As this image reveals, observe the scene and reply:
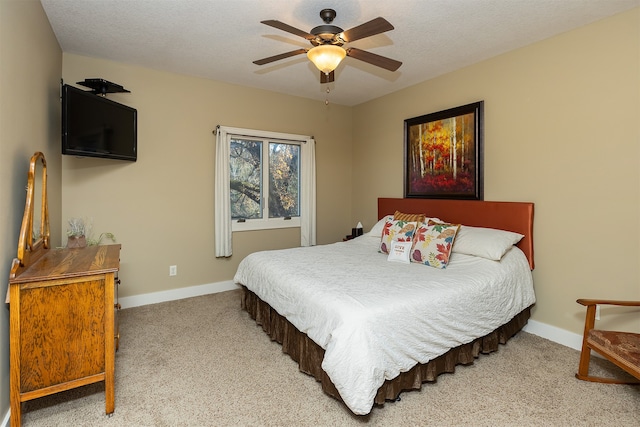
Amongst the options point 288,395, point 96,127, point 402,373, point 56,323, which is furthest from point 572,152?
point 96,127

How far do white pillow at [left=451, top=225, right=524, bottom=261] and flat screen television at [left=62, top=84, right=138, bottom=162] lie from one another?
10.8 ft

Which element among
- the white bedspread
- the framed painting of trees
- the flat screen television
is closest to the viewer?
the white bedspread

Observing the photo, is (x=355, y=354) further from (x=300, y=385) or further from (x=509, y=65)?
(x=509, y=65)

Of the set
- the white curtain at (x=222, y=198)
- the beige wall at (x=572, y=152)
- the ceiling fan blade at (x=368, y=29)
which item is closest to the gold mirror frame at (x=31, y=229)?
the white curtain at (x=222, y=198)

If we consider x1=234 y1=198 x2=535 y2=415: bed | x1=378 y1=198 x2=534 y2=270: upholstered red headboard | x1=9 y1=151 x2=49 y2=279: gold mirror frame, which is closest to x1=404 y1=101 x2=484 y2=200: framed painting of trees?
x1=378 y1=198 x2=534 y2=270: upholstered red headboard

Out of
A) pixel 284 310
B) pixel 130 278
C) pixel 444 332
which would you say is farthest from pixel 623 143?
pixel 130 278

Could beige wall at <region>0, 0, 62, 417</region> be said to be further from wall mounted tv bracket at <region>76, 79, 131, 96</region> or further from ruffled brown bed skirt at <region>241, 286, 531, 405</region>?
ruffled brown bed skirt at <region>241, 286, 531, 405</region>

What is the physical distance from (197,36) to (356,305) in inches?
101

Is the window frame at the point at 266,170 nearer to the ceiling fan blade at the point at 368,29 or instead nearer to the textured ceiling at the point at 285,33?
the textured ceiling at the point at 285,33

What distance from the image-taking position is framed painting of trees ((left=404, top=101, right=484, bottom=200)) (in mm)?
3369

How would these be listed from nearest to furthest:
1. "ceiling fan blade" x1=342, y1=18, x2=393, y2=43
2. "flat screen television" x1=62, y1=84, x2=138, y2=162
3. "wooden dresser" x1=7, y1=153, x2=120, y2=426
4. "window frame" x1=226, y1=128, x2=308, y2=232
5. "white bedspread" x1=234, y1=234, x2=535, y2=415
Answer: "wooden dresser" x1=7, y1=153, x2=120, y2=426
"white bedspread" x1=234, y1=234, x2=535, y2=415
"ceiling fan blade" x1=342, y1=18, x2=393, y2=43
"flat screen television" x1=62, y1=84, x2=138, y2=162
"window frame" x1=226, y1=128, x2=308, y2=232

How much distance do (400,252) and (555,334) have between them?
148 cm

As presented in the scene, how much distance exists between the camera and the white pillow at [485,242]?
276 cm

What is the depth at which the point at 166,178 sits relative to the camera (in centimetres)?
376
